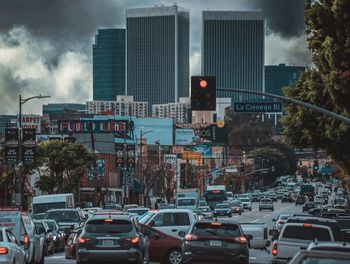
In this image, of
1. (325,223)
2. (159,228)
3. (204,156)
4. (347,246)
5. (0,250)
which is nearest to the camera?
(347,246)

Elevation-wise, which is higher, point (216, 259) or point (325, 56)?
point (325, 56)

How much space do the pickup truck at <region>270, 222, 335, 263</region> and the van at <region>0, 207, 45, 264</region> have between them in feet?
25.2

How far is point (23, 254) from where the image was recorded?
→ 27.2 metres

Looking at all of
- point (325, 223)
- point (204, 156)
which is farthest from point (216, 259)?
point (204, 156)

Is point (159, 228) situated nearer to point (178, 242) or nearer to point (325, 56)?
point (178, 242)

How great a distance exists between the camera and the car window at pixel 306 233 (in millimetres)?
27781

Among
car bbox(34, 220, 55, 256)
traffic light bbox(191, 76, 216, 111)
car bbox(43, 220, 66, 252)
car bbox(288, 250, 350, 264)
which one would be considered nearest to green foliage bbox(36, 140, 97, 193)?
car bbox(43, 220, 66, 252)

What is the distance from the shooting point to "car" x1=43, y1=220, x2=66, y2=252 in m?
42.5

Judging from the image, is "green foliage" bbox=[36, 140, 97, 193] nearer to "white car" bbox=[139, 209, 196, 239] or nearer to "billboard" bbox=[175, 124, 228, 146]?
"white car" bbox=[139, 209, 196, 239]

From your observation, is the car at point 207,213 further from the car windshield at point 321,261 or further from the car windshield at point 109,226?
the car windshield at point 321,261

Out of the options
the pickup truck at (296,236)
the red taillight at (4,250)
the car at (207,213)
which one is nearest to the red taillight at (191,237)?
the pickup truck at (296,236)

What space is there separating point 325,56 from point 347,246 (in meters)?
18.3

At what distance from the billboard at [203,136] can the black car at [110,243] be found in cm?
13842

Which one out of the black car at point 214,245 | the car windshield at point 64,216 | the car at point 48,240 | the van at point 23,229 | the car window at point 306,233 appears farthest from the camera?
the car windshield at point 64,216
